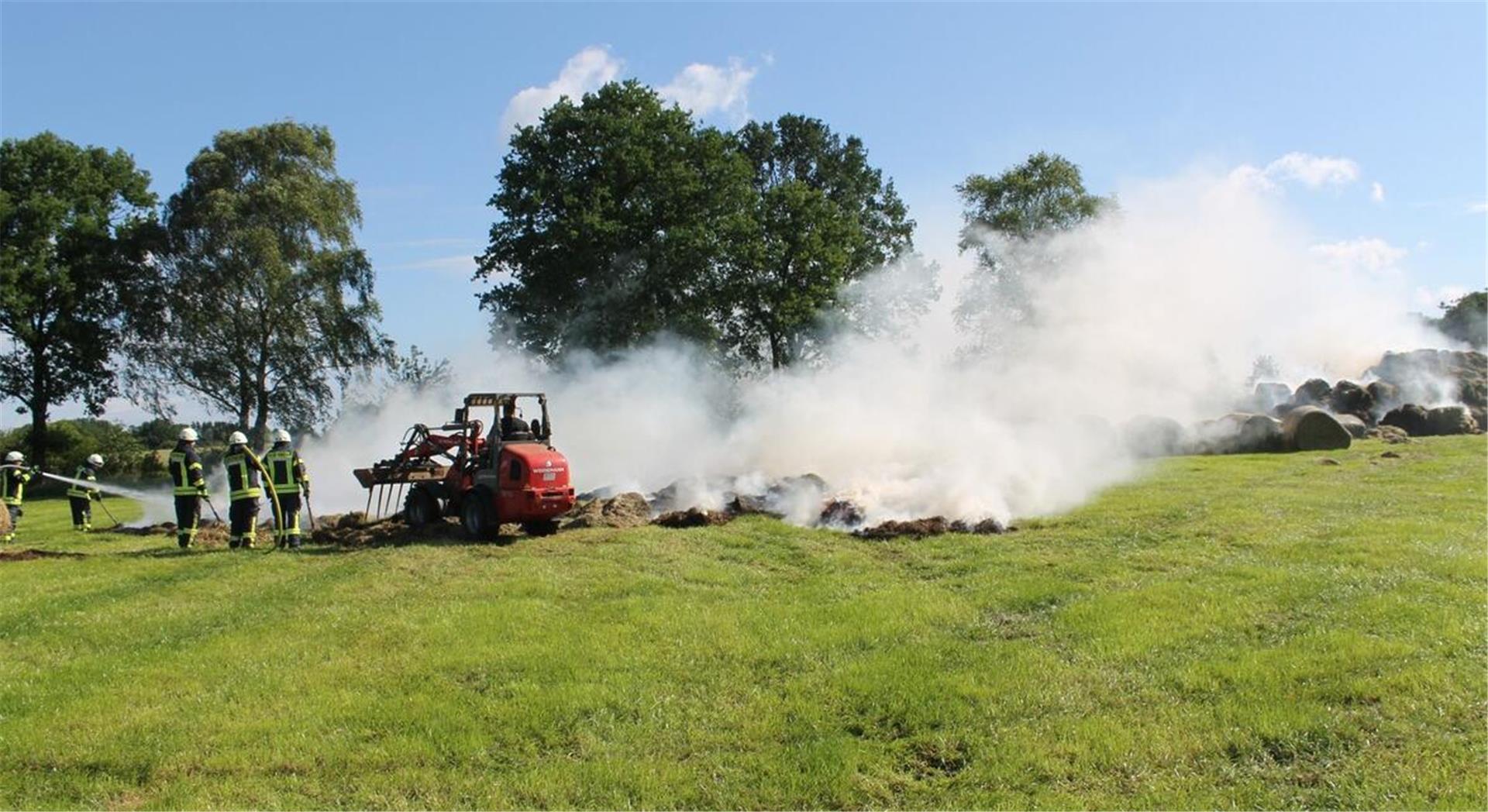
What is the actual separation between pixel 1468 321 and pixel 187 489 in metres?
76.2

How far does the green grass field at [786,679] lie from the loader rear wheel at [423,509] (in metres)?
3.53

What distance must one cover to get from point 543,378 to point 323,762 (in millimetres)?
29264

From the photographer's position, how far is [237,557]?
15359mm

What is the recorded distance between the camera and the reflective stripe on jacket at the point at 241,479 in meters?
16.9

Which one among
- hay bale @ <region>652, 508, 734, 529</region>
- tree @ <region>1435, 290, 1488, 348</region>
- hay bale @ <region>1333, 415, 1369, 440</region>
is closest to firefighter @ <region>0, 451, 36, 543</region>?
hay bale @ <region>652, 508, 734, 529</region>

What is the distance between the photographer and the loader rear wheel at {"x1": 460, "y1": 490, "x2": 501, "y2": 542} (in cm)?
1619

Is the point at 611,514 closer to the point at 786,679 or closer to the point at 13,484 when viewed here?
the point at 786,679

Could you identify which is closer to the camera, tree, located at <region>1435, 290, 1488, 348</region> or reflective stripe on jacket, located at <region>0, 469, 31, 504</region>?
reflective stripe on jacket, located at <region>0, 469, 31, 504</region>

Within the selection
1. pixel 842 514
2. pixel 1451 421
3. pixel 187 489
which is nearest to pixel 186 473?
pixel 187 489

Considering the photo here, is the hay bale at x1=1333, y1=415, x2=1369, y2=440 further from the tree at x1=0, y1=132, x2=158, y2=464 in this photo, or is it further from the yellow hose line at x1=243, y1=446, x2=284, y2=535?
the tree at x1=0, y1=132, x2=158, y2=464

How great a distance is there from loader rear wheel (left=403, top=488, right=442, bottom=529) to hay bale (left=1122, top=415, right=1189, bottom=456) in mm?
21653

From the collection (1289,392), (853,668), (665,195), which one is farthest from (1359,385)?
(853,668)

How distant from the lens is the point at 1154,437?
3102 cm

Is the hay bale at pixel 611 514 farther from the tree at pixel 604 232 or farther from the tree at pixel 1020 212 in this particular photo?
the tree at pixel 1020 212
